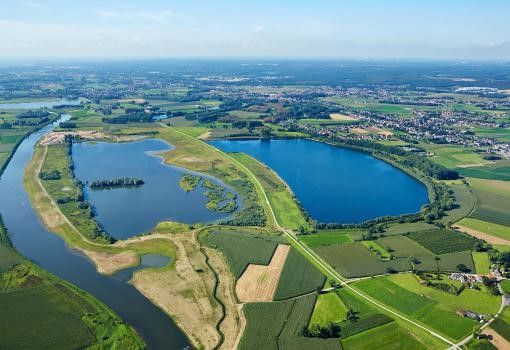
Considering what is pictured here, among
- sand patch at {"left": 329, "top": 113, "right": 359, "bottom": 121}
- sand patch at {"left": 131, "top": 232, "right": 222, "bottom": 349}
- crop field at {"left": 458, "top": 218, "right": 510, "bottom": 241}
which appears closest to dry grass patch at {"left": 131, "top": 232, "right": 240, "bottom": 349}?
sand patch at {"left": 131, "top": 232, "right": 222, "bottom": 349}

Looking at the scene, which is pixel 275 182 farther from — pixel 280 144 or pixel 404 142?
pixel 404 142

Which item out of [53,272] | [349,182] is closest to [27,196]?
[53,272]

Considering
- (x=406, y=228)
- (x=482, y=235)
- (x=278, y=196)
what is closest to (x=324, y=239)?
(x=406, y=228)

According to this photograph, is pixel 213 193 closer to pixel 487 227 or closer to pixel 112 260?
pixel 112 260

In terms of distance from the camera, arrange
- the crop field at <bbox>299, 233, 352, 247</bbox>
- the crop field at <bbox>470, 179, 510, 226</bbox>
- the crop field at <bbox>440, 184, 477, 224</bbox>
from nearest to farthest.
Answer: the crop field at <bbox>299, 233, 352, 247</bbox>, the crop field at <bbox>440, 184, 477, 224</bbox>, the crop field at <bbox>470, 179, 510, 226</bbox>

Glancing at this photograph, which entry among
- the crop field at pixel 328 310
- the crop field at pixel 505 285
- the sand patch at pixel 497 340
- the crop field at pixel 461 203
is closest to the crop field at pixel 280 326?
the crop field at pixel 328 310

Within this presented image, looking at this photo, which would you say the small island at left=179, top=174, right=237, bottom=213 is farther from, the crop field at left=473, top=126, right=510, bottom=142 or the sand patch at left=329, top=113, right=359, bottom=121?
the crop field at left=473, top=126, right=510, bottom=142
